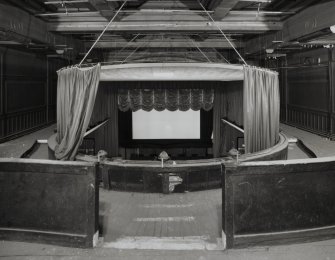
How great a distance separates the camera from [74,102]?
5.28 m

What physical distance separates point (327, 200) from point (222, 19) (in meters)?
4.62

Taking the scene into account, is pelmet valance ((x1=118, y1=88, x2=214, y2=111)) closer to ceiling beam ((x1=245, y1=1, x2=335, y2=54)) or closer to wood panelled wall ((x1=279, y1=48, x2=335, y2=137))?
wood panelled wall ((x1=279, y1=48, x2=335, y2=137))

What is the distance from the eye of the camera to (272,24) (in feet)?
24.1

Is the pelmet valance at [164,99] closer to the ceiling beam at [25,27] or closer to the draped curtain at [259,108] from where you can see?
the ceiling beam at [25,27]

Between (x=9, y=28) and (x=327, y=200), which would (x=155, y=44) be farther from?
(x=327, y=200)

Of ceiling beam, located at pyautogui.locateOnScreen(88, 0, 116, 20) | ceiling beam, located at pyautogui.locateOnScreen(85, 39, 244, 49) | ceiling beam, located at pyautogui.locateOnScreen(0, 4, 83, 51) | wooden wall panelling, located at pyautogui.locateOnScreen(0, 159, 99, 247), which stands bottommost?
wooden wall panelling, located at pyautogui.locateOnScreen(0, 159, 99, 247)

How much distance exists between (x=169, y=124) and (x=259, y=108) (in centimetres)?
817

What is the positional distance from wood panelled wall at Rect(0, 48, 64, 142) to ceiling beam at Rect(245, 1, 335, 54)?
674 centimetres

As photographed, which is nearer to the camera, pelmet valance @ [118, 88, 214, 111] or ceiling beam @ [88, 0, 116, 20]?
ceiling beam @ [88, 0, 116, 20]

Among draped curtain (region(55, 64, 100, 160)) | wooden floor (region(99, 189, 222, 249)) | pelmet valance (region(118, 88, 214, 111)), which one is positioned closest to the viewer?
wooden floor (region(99, 189, 222, 249))

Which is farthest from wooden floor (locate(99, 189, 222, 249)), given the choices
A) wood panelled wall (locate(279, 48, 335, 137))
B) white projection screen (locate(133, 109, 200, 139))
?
white projection screen (locate(133, 109, 200, 139))

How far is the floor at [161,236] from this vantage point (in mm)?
3307

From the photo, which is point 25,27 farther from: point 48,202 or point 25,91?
point 25,91

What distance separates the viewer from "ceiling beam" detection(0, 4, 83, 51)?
5.57 meters
